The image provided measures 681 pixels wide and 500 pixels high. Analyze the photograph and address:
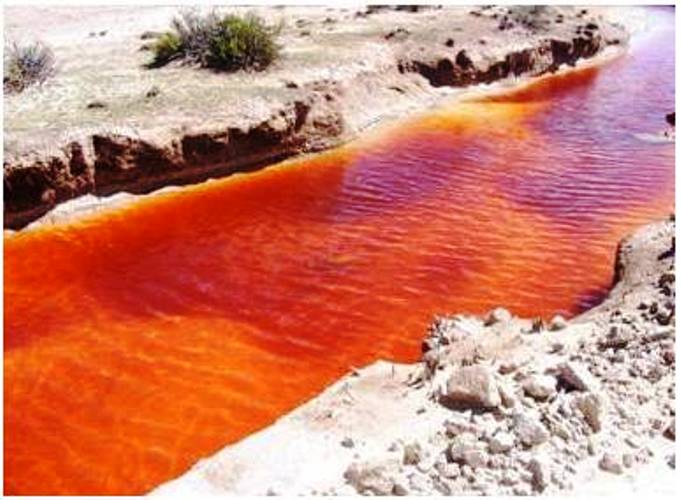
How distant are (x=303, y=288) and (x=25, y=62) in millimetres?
7267

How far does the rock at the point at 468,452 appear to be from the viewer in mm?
5730

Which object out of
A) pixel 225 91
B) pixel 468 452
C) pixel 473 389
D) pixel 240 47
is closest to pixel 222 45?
pixel 240 47

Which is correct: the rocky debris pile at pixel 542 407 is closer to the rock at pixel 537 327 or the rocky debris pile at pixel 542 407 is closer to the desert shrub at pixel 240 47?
the rock at pixel 537 327

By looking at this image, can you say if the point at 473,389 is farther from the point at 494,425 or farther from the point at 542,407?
the point at 542,407

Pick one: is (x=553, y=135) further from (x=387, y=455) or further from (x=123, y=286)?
(x=387, y=455)

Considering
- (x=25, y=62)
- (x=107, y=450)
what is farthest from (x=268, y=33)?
(x=107, y=450)

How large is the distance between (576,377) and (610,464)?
78cm

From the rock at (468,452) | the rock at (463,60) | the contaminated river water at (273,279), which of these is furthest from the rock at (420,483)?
the rock at (463,60)

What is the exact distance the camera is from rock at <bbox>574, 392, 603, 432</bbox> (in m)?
6.03

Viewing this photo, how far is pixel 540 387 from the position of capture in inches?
250

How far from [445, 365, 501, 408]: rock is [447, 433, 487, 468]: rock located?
17.4 inches

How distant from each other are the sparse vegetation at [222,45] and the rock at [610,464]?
1170 cm

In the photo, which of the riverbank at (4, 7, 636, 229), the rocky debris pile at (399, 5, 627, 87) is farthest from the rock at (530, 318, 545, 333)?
the rocky debris pile at (399, 5, 627, 87)

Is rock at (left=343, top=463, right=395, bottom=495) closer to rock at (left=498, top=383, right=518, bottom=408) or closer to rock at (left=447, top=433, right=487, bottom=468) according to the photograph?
rock at (left=447, top=433, right=487, bottom=468)
